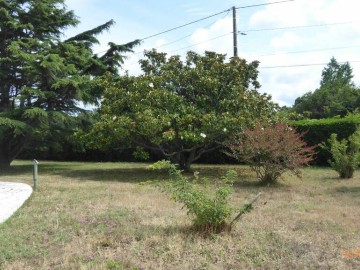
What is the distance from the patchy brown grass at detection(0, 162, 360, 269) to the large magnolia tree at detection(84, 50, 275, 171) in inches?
158

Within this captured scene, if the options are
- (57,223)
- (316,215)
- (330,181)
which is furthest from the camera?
(330,181)

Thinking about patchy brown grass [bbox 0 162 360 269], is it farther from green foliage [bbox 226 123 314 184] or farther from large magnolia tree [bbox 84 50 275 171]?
large magnolia tree [bbox 84 50 275 171]

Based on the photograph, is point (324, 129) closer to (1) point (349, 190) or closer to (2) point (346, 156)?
(2) point (346, 156)

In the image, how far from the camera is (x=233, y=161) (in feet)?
66.9

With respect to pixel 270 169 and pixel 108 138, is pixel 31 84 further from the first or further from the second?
pixel 270 169

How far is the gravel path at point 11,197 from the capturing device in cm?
746

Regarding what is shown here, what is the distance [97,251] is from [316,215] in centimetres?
396

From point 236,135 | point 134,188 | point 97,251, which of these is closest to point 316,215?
point 97,251

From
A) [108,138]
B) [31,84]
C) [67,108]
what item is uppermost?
[31,84]

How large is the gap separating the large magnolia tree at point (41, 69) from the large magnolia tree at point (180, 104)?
2.38 metres

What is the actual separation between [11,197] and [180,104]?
6061 millimetres

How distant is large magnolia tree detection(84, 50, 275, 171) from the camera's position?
12.7 meters

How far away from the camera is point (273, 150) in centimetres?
1070

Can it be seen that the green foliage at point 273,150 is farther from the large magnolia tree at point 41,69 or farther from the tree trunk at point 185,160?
the large magnolia tree at point 41,69
